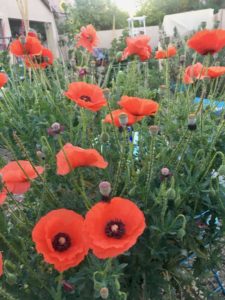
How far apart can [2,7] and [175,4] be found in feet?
38.7

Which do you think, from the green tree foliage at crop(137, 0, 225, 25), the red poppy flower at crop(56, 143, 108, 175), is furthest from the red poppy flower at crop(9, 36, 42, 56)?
the green tree foliage at crop(137, 0, 225, 25)

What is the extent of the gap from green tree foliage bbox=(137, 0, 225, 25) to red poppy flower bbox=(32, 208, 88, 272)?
1726cm

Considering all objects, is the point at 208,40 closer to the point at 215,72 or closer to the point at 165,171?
the point at 215,72

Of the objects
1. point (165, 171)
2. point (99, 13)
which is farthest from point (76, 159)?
point (99, 13)

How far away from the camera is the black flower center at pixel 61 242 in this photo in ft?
2.23

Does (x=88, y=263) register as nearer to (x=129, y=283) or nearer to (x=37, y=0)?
(x=129, y=283)

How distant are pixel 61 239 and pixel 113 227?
0.32ft

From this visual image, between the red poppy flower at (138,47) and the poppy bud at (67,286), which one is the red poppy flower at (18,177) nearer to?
the poppy bud at (67,286)

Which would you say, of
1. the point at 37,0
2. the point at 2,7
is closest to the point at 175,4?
the point at 37,0

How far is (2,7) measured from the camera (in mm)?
9117

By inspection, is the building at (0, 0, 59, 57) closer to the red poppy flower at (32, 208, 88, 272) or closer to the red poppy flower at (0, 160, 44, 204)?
the red poppy flower at (0, 160, 44, 204)

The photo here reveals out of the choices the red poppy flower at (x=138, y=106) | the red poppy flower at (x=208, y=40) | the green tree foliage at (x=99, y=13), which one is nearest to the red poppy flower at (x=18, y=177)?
the red poppy flower at (x=138, y=106)

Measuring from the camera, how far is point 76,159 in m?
0.73

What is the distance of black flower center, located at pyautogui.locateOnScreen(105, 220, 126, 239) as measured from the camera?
651mm
